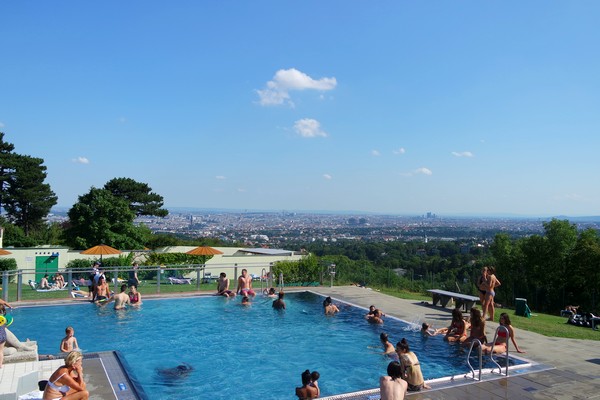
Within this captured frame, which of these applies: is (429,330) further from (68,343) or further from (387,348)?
(68,343)

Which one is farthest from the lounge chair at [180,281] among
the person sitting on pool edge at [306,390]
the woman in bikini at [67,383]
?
the woman in bikini at [67,383]

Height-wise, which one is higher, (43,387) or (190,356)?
(43,387)

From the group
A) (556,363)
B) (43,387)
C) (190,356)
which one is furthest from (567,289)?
(43,387)

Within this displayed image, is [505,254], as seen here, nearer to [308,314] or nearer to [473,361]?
[308,314]

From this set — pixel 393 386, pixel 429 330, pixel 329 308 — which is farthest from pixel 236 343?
pixel 393 386

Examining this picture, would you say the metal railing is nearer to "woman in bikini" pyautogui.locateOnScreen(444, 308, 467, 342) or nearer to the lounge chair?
the lounge chair

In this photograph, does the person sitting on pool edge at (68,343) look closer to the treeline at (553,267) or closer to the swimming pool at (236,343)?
the swimming pool at (236,343)
